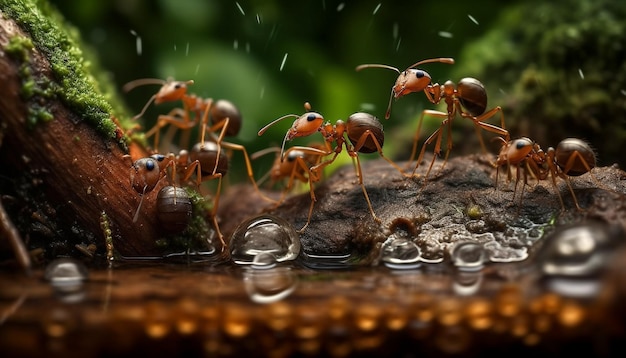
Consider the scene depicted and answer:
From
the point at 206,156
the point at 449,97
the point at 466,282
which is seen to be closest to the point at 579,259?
the point at 466,282

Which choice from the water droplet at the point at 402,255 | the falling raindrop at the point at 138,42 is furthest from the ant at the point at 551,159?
the falling raindrop at the point at 138,42

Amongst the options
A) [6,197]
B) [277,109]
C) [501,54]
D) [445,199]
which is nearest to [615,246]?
[445,199]

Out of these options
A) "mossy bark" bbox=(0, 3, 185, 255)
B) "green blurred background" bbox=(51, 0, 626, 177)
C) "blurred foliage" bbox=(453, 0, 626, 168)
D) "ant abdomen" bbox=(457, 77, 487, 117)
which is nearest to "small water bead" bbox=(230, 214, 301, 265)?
"mossy bark" bbox=(0, 3, 185, 255)

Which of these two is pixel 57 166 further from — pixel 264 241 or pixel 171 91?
pixel 171 91

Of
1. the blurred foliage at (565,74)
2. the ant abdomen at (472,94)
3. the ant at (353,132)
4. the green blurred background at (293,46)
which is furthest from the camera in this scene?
the green blurred background at (293,46)

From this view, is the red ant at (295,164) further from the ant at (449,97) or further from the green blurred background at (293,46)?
the green blurred background at (293,46)

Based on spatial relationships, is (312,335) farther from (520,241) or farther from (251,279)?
(520,241)
